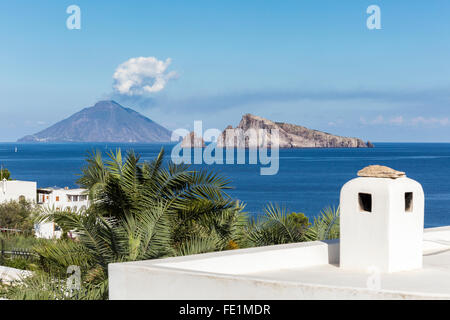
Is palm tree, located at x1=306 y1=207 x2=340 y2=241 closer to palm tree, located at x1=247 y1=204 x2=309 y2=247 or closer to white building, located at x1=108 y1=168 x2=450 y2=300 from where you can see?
palm tree, located at x1=247 y1=204 x2=309 y2=247

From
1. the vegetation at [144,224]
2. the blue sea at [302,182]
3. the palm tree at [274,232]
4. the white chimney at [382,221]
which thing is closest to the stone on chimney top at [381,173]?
the white chimney at [382,221]

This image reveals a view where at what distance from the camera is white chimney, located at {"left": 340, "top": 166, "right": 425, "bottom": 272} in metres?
7.19

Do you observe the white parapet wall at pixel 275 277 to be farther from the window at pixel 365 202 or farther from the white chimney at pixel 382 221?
the window at pixel 365 202

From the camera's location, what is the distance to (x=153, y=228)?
9469 millimetres

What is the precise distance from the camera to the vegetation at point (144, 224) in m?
9.12

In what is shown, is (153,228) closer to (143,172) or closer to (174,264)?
(143,172)

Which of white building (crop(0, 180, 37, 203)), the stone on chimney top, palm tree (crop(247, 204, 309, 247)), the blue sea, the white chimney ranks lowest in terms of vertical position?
the blue sea

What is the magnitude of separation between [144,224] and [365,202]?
141 inches

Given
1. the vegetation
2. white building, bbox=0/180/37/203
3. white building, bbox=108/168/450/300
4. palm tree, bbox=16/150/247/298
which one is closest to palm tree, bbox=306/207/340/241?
the vegetation

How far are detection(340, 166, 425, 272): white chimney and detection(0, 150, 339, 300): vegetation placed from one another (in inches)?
118

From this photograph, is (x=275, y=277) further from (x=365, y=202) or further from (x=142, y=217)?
(x=142, y=217)

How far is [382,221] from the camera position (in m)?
7.20

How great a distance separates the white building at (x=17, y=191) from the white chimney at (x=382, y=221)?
1958 inches
